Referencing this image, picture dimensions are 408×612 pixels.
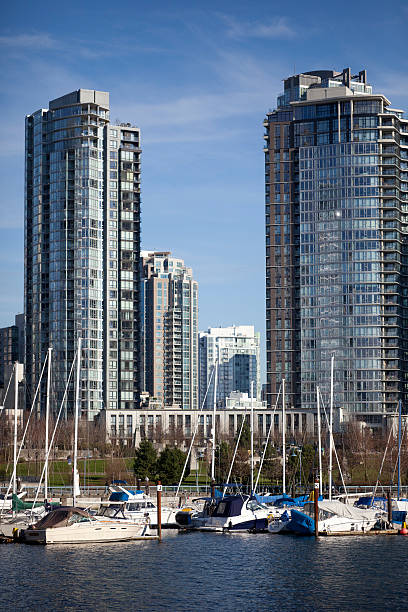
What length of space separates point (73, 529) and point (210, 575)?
55.4ft

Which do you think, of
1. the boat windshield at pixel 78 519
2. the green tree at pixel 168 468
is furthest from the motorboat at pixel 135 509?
the green tree at pixel 168 468

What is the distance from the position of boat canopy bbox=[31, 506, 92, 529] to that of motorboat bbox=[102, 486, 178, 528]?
206 inches

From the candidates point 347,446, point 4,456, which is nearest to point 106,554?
point 4,456

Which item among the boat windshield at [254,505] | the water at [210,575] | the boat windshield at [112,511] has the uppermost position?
the boat windshield at [112,511]

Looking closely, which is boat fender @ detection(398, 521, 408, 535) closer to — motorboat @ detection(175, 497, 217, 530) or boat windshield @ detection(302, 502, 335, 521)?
boat windshield @ detection(302, 502, 335, 521)

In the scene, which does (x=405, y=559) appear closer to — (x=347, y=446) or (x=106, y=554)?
(x=106, y=554)

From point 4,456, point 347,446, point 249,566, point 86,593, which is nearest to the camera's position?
point 86,593

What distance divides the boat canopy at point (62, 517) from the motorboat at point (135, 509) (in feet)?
17.1

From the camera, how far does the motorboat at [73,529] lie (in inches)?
3243

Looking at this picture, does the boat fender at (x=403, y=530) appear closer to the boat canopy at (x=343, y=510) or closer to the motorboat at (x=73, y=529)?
the boat canopy at (x=343, y=510)

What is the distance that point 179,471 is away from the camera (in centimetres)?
12538

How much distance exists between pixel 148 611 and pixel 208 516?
36.7 meters

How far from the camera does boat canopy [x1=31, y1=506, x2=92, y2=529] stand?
82.9m

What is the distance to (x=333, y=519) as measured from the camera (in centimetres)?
9081
